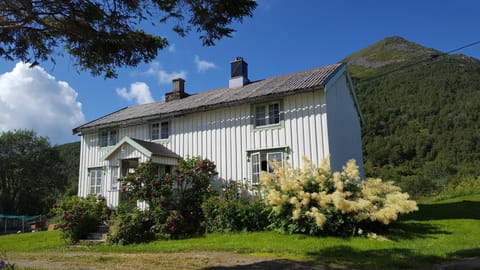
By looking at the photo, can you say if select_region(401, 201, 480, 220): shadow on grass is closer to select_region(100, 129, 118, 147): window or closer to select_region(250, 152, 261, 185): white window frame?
select_region(250, 152, 261, 185): white window frame

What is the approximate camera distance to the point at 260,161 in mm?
16234

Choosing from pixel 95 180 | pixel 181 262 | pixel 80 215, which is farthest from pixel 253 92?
pixel 95 180

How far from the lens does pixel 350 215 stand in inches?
456

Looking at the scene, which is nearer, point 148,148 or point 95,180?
point 148,148

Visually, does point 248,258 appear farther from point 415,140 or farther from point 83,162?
point 415,140

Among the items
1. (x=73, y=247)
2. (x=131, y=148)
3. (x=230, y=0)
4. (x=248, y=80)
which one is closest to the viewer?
(x=230, y=0)

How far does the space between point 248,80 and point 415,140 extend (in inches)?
1971

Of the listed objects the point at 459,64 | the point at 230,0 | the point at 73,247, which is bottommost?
the point at 73,247

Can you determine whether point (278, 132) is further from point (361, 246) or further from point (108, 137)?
point (108, 137)

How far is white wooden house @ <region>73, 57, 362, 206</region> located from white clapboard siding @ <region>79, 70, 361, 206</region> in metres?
0.04

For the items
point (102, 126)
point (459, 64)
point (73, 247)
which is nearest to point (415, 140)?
point (459, 64)

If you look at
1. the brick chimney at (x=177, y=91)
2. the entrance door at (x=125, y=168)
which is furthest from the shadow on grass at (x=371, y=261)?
the brick chimney at (x=177, y=91)

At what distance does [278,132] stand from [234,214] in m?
4.19

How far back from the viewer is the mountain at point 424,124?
54.0m
